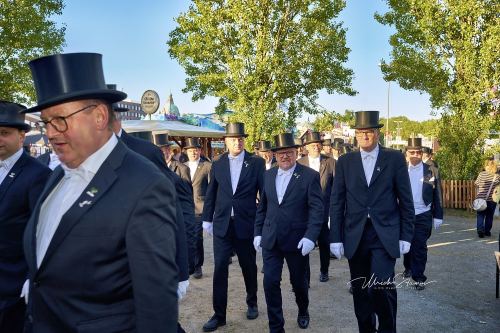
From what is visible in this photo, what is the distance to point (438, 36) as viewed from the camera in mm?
17969

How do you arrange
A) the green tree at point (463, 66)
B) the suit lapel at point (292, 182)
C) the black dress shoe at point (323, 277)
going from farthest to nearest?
the green tree at point (463, 66) → the black dress shoe at point (323, 277) → the suit lapel at point (292, 182)

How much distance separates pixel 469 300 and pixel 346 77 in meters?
18.5

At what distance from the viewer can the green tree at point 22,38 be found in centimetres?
1833

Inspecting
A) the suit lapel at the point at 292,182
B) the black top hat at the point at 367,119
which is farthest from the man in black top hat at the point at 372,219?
the suit lapel at the point at 292,182

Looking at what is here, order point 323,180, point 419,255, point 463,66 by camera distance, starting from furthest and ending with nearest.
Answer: point 463,66, point 323,180, point 419,255

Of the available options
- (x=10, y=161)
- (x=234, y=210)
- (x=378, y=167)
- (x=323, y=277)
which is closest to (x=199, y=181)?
(x=234, y=210)

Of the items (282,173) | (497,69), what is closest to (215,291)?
(282,173)

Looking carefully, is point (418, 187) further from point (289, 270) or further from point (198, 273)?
point (198, 273)

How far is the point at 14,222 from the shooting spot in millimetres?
3422

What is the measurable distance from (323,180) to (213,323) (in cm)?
398

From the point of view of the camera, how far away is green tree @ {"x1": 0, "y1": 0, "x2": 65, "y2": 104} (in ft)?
60.1

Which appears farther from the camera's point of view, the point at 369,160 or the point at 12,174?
the point at 369,160

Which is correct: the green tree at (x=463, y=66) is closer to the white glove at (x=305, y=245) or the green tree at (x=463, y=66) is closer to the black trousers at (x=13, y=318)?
the white glove at (x=305, y=245)

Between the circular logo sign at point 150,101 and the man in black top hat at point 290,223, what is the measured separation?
32.9ft
